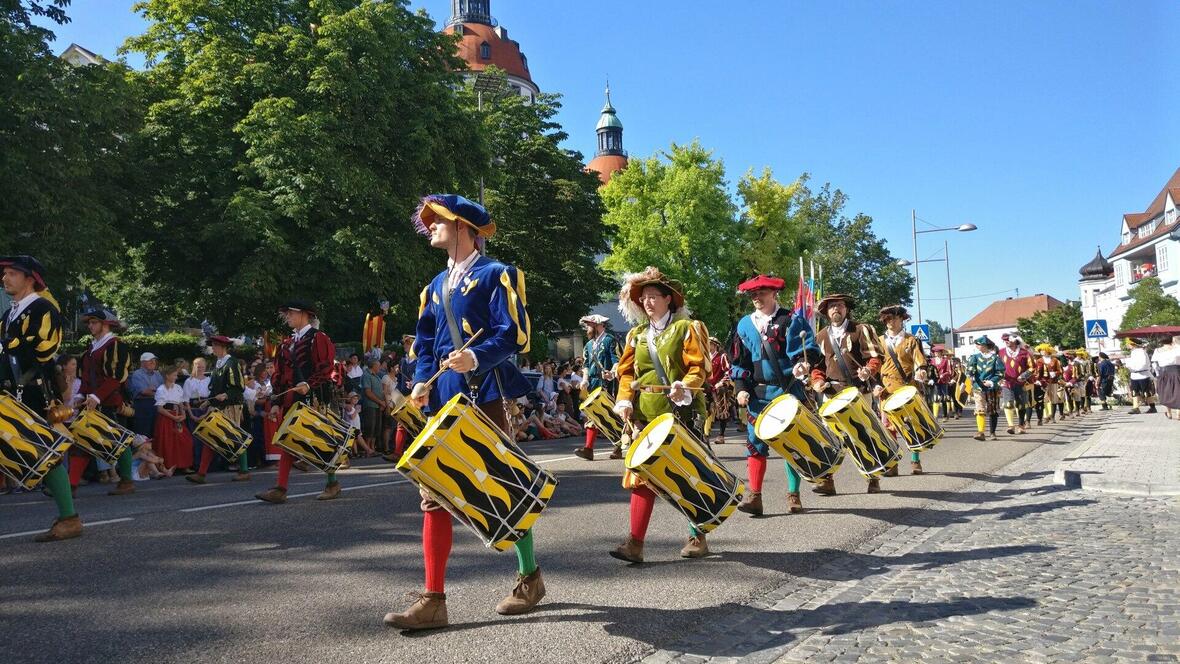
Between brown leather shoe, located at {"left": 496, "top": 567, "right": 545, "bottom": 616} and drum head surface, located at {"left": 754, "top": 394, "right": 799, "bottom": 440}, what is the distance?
3.02m

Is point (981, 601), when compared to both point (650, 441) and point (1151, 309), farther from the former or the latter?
point (1151, 309)

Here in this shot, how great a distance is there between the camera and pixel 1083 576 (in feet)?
17.8

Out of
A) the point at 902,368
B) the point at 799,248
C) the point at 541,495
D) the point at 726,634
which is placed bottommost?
the point at 726,634

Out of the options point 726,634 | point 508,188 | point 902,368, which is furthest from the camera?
point 508,188

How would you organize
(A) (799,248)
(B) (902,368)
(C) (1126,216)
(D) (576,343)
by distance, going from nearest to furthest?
(B) (902,368) → (A) (799,248) → (D) (576,343) → (C) (1126,216)

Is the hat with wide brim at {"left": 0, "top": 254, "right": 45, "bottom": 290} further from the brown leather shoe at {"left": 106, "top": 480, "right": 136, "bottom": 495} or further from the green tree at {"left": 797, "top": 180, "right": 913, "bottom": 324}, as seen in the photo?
the green tree at {"left": 797, "top": 180, "right": 913, "bottom": 324}

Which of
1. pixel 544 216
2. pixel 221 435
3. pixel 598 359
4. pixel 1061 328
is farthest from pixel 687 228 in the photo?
pixel 1061 328

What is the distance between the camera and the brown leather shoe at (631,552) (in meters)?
5.79

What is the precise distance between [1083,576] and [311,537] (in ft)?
17.0

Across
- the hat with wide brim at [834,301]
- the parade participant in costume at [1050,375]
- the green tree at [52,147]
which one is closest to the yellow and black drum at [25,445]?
the hat with wide brim at [834,301]

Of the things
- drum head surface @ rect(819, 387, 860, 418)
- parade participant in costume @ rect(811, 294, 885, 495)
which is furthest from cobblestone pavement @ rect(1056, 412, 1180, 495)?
drum head surface @ rect(819, 387, 860, 418)

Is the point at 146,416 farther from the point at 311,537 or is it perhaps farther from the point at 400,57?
the point at 400,57

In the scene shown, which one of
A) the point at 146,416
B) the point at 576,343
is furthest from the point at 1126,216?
the point at 146,416

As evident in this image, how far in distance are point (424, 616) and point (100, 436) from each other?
6314 mm
